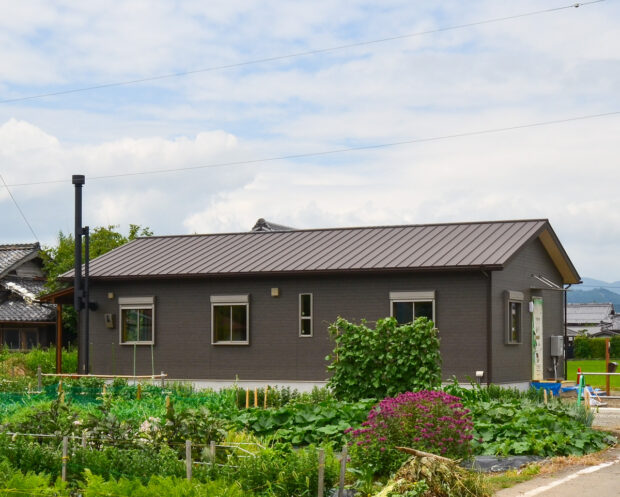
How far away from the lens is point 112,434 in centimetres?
1252

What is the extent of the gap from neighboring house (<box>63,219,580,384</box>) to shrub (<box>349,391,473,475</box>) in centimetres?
1167

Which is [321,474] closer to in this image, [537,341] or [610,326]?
[537,341]

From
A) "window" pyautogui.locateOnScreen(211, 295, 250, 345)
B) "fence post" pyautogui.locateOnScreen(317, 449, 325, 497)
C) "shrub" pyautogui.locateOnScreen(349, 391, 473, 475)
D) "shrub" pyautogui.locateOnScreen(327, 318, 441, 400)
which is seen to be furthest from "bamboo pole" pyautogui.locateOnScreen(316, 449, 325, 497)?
"window" pyautogui.locateOnScreen(211, 295, 250, 345)

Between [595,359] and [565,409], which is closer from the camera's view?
[565,409]

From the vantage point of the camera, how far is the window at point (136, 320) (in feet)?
95.6

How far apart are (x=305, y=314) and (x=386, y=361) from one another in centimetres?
1012

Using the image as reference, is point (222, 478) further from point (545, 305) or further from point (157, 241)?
point (157, 241)

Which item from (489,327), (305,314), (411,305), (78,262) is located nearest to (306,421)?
(489,327)

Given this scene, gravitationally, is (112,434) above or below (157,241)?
below

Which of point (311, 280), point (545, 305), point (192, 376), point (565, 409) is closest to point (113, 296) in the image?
point (192, 376)

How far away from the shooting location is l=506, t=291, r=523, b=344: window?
85.1ft

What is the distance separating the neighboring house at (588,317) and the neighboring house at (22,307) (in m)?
46.8

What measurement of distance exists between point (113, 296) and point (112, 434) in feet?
57.7

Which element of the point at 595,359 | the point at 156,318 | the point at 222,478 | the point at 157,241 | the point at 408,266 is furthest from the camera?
the point at 595,359
